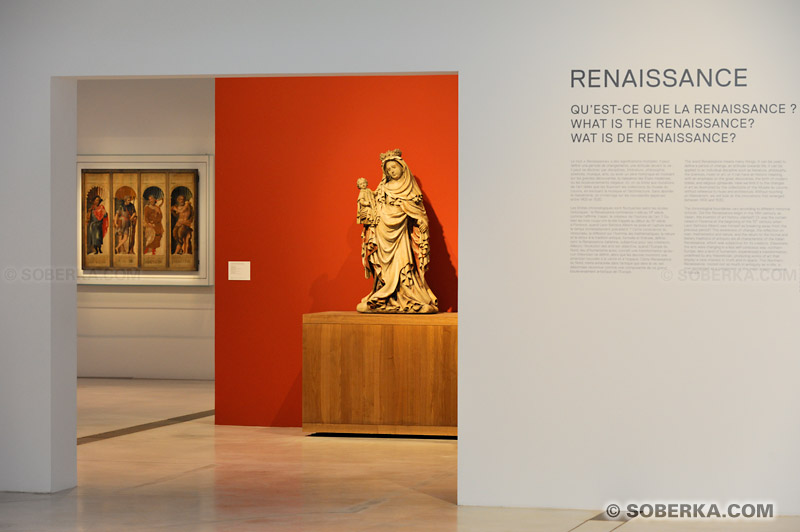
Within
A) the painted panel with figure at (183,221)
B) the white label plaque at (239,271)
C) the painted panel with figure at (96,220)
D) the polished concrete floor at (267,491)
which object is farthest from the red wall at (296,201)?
the painted panel with figure at (96,220)

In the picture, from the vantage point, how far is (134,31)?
21.1 feet

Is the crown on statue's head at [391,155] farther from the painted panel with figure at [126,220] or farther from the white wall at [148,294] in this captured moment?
the painted panel with figure at [126,220]

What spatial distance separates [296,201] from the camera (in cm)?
993

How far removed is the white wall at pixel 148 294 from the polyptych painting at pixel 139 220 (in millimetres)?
319

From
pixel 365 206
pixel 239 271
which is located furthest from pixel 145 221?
pixel 365 206

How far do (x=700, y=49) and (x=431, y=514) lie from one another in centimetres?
299

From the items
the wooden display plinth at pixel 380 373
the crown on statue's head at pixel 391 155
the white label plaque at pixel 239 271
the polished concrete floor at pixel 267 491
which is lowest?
the polished concrete floor at pixel 267 491

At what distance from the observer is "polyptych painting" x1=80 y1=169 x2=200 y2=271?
14.2 metres

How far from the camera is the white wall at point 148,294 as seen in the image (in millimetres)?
14156

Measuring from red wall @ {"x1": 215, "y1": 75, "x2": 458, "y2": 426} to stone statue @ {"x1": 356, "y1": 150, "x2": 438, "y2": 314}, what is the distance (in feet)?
1.88

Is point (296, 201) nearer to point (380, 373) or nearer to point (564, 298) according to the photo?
point (380, 373)

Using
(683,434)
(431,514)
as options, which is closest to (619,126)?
(683,434)

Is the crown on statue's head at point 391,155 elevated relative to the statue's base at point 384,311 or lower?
elevated

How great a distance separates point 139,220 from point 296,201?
16.4ft
